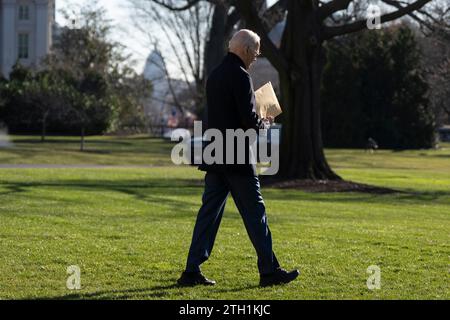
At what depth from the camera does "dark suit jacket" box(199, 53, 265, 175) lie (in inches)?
320

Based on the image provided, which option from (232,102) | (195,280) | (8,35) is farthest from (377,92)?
(195,280)

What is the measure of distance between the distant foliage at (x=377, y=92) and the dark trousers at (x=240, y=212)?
56.2 metres

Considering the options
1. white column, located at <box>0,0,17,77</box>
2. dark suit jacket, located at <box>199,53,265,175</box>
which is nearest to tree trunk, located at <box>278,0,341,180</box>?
dark suit jacket, located at <box>199,53,265,175</box>

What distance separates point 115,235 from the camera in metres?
11.7

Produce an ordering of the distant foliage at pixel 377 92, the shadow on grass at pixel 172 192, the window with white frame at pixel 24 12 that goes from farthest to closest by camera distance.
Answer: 1. the window with white frame at pixel 24 12
2. the distant foliage at pixel 377 92
3. the shadow on grass at pixel 172 192

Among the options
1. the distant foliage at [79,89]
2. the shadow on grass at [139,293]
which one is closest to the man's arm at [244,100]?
the shadow on grass at [139,293]

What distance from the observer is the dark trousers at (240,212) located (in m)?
8.24

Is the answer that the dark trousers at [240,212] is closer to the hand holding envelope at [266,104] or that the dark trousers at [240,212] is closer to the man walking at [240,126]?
the man walking at [240,126]

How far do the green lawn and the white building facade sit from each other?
6129cm

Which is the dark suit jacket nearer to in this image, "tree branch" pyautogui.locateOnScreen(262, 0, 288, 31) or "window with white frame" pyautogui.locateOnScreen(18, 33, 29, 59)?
"tree branch" pyautogui.locateOnScreen(262, 0, 288, 31)

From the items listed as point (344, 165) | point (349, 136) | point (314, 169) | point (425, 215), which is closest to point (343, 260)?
point (425, 215)

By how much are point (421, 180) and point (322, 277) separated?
24.9 meters

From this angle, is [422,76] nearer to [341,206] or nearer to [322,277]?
[341,206]
